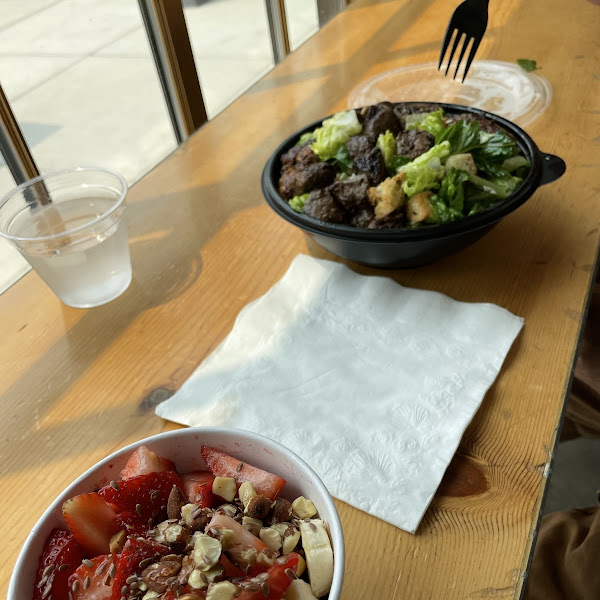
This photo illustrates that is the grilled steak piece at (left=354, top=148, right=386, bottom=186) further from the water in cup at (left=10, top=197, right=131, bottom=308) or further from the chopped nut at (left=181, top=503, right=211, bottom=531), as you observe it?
the chopped nut at (left=181, top=503, right=211, bottom=531)

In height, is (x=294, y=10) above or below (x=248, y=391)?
below

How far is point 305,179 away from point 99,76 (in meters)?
3.48

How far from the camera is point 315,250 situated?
1.04 metres

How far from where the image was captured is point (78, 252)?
2.99 ft

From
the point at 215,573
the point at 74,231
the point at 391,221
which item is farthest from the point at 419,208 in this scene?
the point at 215,573

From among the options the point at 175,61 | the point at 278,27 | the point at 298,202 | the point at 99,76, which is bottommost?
the point at 99,76

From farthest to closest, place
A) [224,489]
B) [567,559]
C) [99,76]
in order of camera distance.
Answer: [99,76], [567,559], [224,489]

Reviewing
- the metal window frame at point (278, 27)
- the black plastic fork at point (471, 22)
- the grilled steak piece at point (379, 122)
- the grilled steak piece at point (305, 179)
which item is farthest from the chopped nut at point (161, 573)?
the metal window frame at point (278, 27)

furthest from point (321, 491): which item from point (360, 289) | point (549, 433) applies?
point (360, 289)

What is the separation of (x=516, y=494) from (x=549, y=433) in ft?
0.31

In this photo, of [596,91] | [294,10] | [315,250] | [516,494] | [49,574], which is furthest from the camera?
[294,10]

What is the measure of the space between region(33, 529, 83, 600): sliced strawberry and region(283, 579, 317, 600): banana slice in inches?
6.9

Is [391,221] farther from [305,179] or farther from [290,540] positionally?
[290,540]

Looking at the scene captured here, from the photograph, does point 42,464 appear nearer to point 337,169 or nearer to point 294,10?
point 337,169
